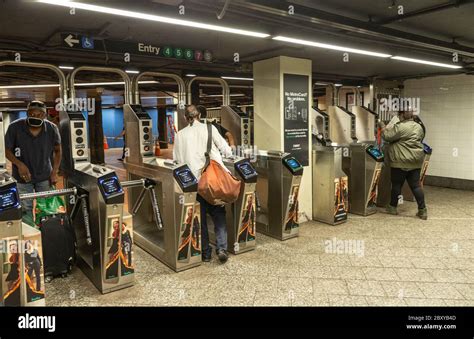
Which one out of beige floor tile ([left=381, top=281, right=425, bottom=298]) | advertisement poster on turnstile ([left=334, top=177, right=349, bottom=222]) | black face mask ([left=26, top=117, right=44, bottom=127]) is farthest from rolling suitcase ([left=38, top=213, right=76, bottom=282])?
advertisement poster on turnstile ([left=334, top=177, right=349, bottom=222])

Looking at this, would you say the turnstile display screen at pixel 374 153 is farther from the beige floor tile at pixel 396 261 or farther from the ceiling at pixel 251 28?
the beige floor tile at pixel 396 261

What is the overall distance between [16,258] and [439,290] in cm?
297

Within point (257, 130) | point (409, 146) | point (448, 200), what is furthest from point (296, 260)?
point (448, 200)

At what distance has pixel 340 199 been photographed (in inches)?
184

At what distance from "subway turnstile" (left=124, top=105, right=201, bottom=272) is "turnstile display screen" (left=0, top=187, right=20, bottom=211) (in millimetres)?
1165

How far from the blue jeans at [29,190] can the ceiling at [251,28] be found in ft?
4.69

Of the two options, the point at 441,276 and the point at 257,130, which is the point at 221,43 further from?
the point at 441,276

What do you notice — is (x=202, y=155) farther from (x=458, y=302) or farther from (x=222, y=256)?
(x=458, y=302)

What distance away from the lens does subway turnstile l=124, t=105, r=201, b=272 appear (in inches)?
126

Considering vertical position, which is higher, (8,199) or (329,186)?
(8,199)

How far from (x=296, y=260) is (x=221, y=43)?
2.61 metres

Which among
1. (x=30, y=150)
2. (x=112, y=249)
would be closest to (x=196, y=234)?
(x=112, y=249)

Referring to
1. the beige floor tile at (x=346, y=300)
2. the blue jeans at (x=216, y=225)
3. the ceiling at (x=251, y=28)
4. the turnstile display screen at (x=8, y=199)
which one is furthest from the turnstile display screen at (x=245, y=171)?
the turnstile display screen at (x=8, y=199)

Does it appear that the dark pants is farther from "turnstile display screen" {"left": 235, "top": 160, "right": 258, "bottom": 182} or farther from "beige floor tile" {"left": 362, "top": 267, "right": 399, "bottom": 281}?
"turnstile display screen" {"left": 235, "top": 160, "right": 258, "bottom": 182}
